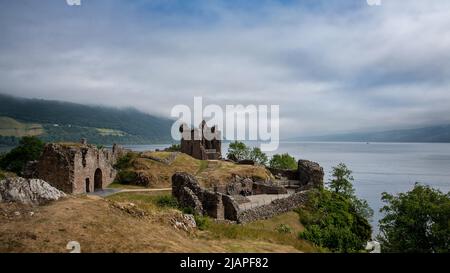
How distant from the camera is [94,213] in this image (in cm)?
1323

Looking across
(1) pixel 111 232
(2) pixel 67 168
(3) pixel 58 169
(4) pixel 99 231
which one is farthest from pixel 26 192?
(3) pixel 58 169

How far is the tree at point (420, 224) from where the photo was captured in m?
27.6

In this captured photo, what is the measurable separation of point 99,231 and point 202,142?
66.1 meters

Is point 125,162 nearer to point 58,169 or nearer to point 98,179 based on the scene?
point 98,179

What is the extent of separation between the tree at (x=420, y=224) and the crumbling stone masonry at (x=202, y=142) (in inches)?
1699

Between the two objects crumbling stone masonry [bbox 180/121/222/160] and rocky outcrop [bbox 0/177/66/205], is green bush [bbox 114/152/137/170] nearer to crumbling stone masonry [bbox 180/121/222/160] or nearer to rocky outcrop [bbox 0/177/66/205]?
crumbling stone masonry [bbox 180/121/222/160]

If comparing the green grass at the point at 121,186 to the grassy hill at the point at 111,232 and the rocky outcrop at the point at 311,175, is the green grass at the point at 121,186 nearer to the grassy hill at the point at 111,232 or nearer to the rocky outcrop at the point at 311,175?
the rocky outcrop at the point at 311,175

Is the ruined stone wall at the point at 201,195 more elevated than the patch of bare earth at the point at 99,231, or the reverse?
the patch of bare earth at the point at 99,231

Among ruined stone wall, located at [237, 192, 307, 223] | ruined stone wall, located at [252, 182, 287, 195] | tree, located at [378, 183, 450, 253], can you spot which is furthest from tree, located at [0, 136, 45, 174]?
tree, located at [378, 183, 450, 253]

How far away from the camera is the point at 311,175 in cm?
4509

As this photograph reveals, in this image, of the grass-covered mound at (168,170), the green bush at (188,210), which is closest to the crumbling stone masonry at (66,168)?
the grass-covered mound at (168,170)

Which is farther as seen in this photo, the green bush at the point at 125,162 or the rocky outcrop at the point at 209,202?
the green bush at the point at 125,162
